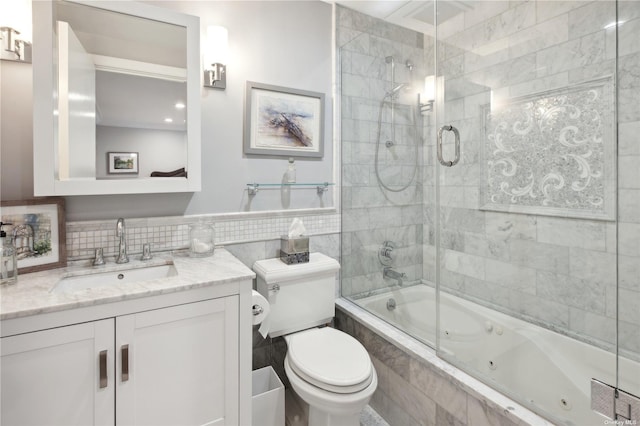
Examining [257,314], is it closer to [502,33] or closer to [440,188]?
[440,188]

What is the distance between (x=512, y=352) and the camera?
1.66 m

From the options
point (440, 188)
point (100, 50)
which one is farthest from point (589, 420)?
point (100, 50)

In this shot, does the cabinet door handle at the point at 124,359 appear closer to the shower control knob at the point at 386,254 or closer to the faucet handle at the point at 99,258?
the faucet handle at the point at 99,258

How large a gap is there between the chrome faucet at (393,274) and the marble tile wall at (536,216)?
0.63 ft

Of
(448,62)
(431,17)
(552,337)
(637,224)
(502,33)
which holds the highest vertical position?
(431,17)

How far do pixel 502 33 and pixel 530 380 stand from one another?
192 cm

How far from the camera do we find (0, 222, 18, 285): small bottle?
1.14 metres

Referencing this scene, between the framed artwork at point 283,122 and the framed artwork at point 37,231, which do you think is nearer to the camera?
the framed artwork at point 37,231

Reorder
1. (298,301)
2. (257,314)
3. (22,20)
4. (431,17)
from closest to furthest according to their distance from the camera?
1. (22,20)
2. (257,314)
3. (298,301)
4. (431,17)

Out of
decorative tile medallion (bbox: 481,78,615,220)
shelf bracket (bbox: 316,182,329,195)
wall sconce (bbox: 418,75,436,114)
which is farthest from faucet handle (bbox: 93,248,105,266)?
decorative tile medallion (bbox: 481,78,615,220)

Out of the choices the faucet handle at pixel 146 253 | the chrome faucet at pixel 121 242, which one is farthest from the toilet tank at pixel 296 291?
the chrome faucet at pixel 121 242

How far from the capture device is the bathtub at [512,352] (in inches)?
49.7

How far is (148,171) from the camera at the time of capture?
152cm

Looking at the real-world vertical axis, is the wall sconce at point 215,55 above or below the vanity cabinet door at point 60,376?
above
